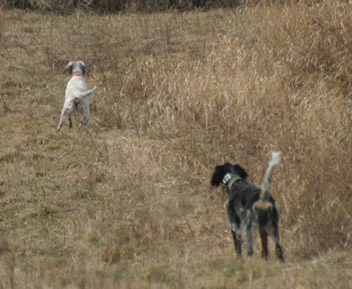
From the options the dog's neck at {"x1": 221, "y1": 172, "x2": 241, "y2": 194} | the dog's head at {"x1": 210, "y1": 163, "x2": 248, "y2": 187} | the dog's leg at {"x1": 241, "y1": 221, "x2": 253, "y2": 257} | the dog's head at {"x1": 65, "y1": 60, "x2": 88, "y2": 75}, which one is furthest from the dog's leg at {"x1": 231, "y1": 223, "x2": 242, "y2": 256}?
the dog's head at {"x1": 65, "y1": 60, "x2": 88, "y2": 75}

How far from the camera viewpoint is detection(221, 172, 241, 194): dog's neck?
482 cm

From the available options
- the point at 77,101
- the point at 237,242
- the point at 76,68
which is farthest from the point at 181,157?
the point at 76,68

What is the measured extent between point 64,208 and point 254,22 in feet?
14.2

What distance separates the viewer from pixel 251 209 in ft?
14.1

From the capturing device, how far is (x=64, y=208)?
600 centimetres

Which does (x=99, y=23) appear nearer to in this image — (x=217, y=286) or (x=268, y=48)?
(x=268, y=48)

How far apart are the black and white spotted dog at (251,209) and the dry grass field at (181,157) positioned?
169 millimetres

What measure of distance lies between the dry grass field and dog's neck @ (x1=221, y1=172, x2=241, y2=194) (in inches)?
19.7

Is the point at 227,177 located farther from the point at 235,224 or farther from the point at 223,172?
the point at 235,224

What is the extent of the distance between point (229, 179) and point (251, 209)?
58 cm

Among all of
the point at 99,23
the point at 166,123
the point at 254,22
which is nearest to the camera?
the point at 166,123

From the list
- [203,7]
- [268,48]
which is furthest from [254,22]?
[203,7]

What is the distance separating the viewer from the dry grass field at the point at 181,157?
457 cm

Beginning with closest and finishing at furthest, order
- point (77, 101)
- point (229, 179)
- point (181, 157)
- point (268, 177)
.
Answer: point (268, 177) < point (229, 179) < point (181, 157) < point (77, 101)
